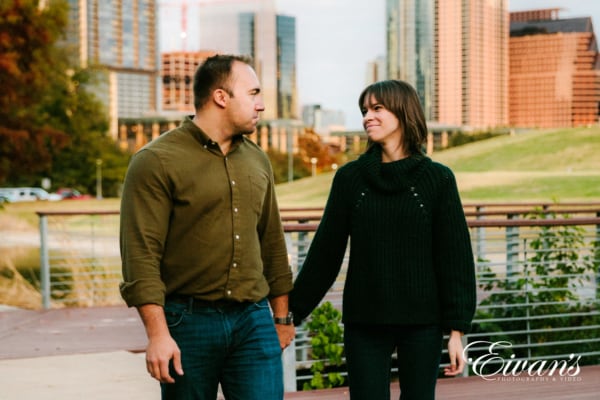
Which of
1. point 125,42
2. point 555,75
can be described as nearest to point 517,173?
point 555,75

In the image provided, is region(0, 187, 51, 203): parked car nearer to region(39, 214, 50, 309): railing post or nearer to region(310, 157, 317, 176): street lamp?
region(310, 157, 317, 176): street lamp

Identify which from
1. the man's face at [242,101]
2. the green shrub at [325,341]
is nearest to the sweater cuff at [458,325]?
the man's face at [242,101]

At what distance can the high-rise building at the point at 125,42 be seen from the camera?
173625 millimetres

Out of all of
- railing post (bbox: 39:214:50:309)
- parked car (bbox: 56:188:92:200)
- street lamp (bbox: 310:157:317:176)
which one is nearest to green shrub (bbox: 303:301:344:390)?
railing post (bbox: 39:214:50:309)

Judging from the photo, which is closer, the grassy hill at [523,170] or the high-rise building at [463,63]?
the grassy hill at [523,170]

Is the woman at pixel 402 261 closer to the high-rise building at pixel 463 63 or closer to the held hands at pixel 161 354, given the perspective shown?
the held hands at pixel 161 354

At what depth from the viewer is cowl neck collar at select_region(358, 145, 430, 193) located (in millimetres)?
3033

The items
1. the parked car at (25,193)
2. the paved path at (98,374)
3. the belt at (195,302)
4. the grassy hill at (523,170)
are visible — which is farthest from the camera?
the parked car at (25,193)

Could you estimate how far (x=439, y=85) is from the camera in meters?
163

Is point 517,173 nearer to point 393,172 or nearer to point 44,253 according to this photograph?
point 44,253

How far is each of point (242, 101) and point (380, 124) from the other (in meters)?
0.48

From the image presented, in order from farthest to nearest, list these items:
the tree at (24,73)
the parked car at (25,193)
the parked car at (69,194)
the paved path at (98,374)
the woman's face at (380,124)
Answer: the parked car at (69,194)
the parked car at (25,193)
the tree at (24,73)
the paved path at (98,374)
the woman's face at (380,124)

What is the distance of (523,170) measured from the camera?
48938mm

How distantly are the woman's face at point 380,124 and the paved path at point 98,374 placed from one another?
111 inches
